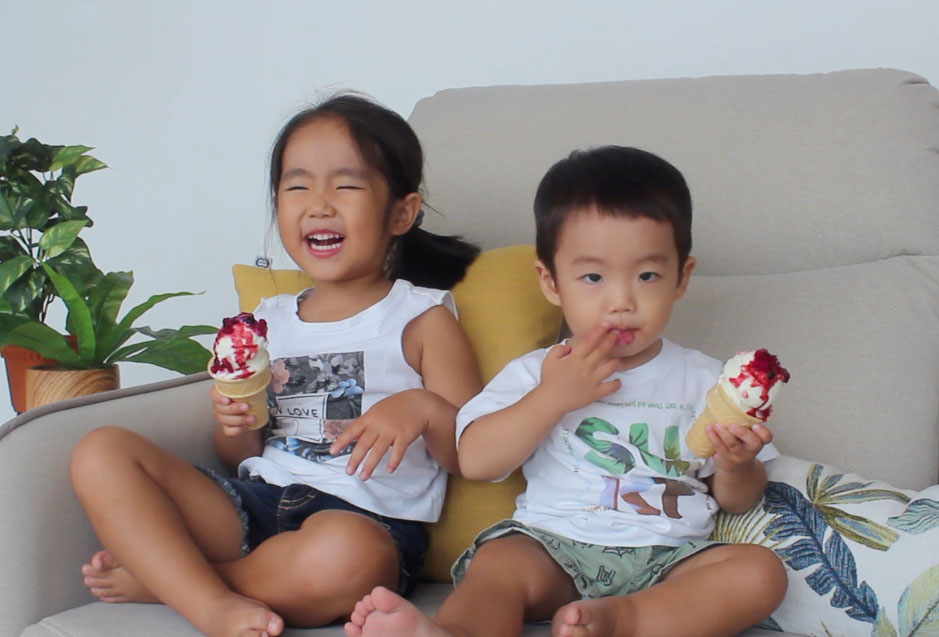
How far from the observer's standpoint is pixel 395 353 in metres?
1.50

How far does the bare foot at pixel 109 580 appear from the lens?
1257 mm

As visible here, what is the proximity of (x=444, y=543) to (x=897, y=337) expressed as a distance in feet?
2.30

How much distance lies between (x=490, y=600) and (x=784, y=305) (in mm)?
653

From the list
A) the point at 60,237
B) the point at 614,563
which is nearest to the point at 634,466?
the point at 614,563

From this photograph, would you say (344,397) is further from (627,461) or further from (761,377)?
(761,377)

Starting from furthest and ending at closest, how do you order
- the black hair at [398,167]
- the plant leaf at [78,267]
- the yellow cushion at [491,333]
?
1. the plant leaf at [78,267]
2. the black hair at [398,167]
3. the yellow cushion at [491,333]

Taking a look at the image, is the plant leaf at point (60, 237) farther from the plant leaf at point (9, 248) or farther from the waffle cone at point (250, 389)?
the waffle cone at point (250, 389)

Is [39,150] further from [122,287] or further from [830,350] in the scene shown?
[830,350]

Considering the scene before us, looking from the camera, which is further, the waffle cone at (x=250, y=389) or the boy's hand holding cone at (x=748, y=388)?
the waffle cone at (x=250, y=389)

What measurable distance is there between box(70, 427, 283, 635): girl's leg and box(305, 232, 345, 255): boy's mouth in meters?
0.37

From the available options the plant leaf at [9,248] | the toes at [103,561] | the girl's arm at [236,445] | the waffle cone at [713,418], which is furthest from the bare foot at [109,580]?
the plant leaf at [9,248]

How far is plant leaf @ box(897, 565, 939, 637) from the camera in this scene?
114 cm

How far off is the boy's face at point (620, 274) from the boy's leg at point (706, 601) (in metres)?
0.30

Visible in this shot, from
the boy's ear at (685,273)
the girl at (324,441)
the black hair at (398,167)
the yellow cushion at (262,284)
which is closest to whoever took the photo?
the girl at (324,441)
